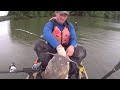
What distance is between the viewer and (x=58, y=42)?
125 inches

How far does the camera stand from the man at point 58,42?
317 cm

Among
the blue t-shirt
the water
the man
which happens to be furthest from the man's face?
the water

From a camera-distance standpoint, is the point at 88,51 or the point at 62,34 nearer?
the point at 62,34

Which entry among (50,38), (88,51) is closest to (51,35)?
(50,38)

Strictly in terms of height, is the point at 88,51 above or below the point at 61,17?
below

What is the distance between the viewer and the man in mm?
3174

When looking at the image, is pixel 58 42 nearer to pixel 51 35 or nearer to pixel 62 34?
pixel 51 35

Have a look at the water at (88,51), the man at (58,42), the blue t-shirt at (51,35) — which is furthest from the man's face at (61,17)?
the water at (88,51)

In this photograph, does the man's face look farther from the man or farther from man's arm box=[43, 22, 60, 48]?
man's arm box=[43, 22, 60, 48]

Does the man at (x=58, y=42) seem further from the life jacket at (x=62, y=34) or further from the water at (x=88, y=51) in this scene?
the water at (x=88, y=51)
